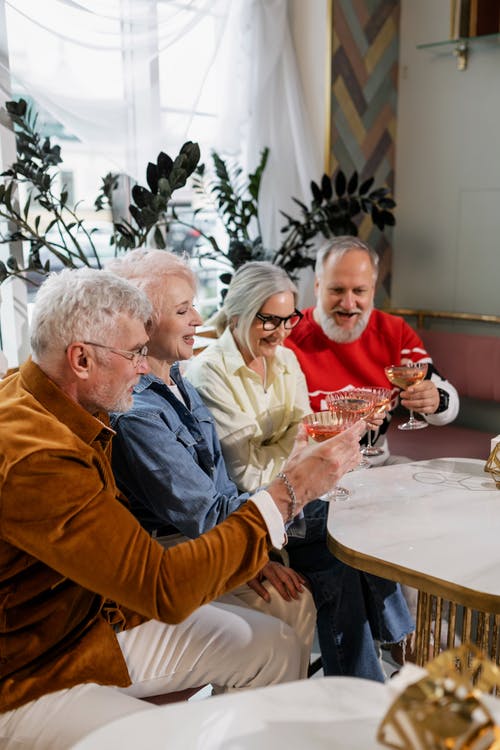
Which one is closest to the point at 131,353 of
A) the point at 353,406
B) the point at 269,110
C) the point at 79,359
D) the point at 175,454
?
the point at 79,359

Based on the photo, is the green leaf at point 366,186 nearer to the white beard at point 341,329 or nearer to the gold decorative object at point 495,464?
the white beard at point 341,329

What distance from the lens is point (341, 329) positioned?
113 inches

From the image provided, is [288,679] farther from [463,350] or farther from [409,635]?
[463,350]

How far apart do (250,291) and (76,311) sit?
1030 millimetres

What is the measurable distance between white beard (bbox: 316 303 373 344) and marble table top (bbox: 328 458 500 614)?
88 cm

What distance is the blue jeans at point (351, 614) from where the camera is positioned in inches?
79.9

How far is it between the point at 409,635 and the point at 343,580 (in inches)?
15.3

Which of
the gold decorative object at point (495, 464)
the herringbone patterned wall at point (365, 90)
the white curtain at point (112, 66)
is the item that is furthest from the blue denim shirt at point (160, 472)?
the herringbone patterned wall at point (365, 90)

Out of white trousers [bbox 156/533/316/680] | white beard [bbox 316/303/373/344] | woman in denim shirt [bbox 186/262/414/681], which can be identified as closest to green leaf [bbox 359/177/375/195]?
white beard [bbox 316/303/373/344]

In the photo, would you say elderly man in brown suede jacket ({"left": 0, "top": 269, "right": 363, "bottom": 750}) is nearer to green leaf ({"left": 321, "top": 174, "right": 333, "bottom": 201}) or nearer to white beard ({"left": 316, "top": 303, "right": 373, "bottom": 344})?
white beard ({"left": 316, "top": 303, "right": 373, "bottom": 344})

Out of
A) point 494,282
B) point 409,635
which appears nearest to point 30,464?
point 409,635

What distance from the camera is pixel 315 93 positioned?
12.8ft

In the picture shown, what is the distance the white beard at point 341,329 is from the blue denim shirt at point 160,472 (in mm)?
1127

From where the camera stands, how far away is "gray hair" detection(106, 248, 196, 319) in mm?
2004
